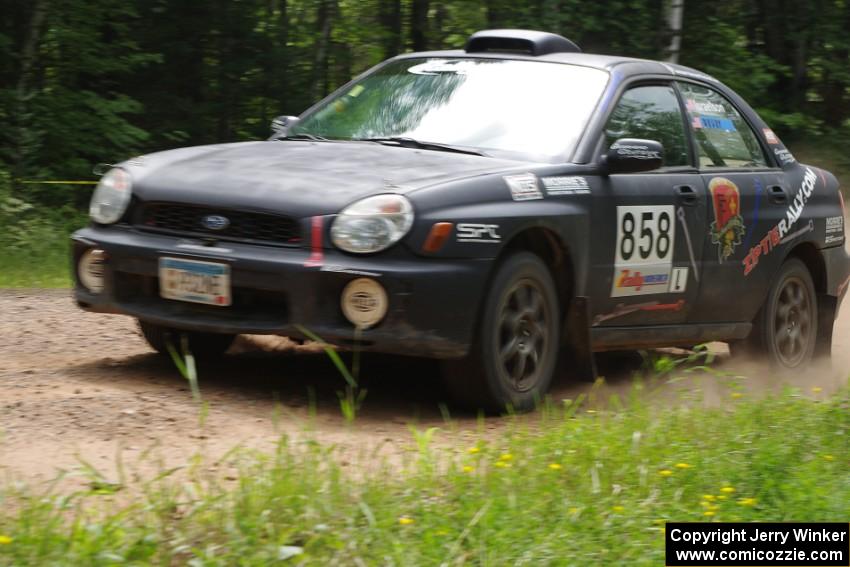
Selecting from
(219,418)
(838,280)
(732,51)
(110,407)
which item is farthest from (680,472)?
(732,51)

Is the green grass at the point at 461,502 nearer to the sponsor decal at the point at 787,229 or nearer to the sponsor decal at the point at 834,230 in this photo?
the sponsor decal at the point at 787,229

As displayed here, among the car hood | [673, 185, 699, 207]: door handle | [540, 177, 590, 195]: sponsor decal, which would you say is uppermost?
the car hood

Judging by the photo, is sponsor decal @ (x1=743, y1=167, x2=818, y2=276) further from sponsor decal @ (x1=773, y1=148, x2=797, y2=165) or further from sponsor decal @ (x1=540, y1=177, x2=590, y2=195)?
sponsor decal @ (x1=540, y1=177, x2=590, y2=195)

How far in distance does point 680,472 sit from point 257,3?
12.5 metres

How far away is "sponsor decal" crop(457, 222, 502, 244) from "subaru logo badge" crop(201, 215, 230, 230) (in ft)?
3.12

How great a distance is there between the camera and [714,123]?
763 centimetres

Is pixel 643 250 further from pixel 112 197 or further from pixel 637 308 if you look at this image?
pixel 112 197

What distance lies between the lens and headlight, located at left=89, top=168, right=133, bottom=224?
604cm

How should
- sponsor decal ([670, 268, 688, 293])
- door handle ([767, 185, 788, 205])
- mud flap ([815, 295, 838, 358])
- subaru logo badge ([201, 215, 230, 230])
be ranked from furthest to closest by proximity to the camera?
mud flap ([815, 295, 838, 358]) → door handle ([767, 185, 788, 205]) → sponsor decal ([670, 268, 688, 293]) → subaru logo badge ([201, 215, 230, 230])

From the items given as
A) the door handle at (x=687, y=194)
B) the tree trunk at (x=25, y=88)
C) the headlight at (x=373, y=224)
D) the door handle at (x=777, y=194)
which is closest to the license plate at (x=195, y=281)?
the headlight at (x=373, y=224)

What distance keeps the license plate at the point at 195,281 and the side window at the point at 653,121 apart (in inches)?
80.3

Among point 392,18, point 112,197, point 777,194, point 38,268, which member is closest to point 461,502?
point 112,197

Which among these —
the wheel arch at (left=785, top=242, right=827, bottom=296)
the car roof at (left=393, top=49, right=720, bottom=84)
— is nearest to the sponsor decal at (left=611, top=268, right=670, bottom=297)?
the car roof at (left=393, top=49, right=720, bottom=84)

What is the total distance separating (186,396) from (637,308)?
2.28 meters
